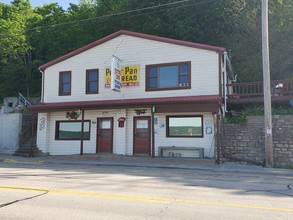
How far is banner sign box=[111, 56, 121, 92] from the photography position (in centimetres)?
1898

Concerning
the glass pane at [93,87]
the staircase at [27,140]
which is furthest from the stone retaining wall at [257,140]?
the staircase at [27,140]

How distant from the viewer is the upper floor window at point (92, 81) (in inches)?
837

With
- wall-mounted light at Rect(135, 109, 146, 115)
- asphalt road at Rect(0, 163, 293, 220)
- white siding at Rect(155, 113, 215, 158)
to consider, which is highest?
wall-mounted light at Rect(135, 109, 146, 115)

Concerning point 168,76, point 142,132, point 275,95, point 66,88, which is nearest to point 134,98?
point 142,132

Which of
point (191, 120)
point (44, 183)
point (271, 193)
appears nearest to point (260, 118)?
point (191, 120)

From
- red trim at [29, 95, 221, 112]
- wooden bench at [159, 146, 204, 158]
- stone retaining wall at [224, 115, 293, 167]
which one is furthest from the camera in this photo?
wooden bench at [159, 146, 204, 158]

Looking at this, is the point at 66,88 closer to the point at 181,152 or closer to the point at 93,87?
the point at 93,87

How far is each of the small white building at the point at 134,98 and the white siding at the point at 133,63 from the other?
57mm

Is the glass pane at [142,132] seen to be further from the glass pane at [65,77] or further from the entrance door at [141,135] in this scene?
the glass pane at [65,77]

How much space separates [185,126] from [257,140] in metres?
4.02

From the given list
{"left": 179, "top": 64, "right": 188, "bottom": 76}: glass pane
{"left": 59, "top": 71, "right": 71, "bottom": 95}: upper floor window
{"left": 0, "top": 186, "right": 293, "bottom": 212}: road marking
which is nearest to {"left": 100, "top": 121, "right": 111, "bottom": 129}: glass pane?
{"left": 59, "top": 71, "right": 71, "bottom": 95}: upper floor window

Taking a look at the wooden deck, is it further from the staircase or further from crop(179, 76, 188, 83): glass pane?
the staircase

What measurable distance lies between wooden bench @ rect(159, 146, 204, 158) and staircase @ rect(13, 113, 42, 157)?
28.3 ft

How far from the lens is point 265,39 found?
52.9 feet
